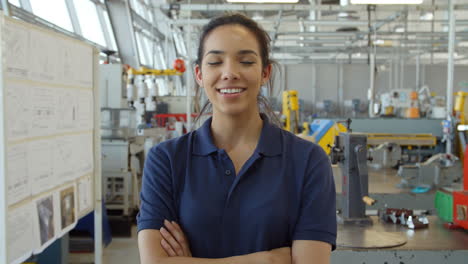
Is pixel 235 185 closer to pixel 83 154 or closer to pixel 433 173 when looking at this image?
pixel 83 154

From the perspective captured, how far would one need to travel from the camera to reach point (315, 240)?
125 centimetres

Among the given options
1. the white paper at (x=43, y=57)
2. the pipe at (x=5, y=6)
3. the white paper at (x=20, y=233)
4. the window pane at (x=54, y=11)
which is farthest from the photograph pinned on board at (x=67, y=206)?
the window pane at (x=54, y=11)

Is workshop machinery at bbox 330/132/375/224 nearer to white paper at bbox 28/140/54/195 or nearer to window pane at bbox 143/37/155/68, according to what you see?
white paper at bbox 28/140/54/195

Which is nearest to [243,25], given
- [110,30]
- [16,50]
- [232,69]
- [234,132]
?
[232,69]

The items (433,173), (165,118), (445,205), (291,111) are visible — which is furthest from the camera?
(165,118)

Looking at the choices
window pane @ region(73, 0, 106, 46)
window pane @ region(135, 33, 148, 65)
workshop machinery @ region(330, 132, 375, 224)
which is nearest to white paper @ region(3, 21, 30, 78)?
workshop machinery @ region(330, 132, 375, 224)

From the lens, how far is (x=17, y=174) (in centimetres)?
195

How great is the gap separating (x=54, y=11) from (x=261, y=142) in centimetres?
554

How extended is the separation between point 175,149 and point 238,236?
33cm

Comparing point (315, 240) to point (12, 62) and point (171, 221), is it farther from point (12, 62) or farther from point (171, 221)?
point (12, 62)

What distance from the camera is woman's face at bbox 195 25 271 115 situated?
127cm

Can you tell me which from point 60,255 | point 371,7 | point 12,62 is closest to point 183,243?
point 12,62

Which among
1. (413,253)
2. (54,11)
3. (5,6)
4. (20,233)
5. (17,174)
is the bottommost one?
(413,253)

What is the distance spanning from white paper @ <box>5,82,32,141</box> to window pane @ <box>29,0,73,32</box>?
3683mm
